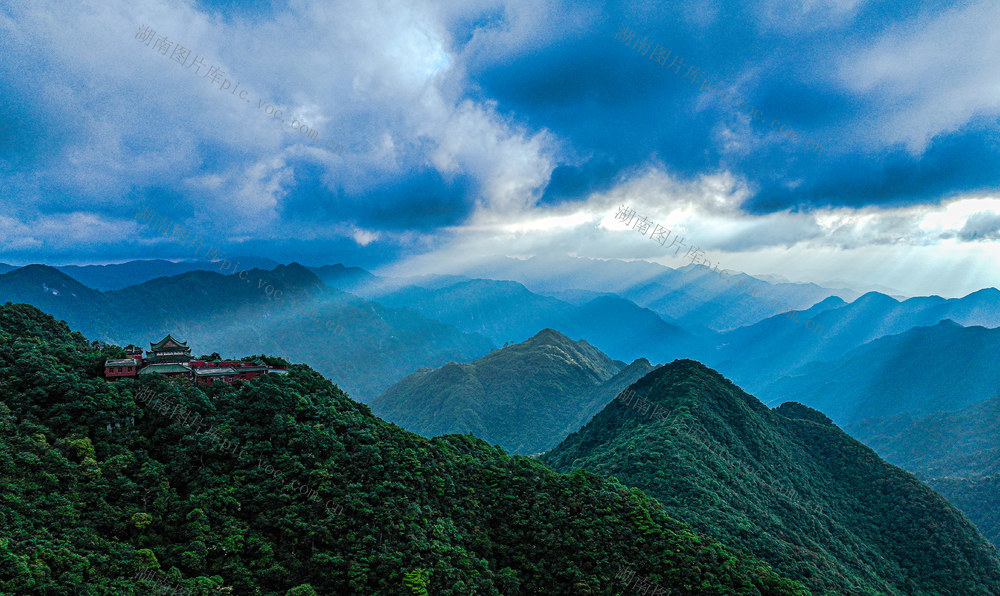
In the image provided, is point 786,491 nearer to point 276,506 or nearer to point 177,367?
point 276,506

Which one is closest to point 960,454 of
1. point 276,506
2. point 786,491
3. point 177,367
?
point 786,491

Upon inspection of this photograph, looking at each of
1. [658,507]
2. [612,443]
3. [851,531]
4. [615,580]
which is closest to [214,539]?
[615,580]

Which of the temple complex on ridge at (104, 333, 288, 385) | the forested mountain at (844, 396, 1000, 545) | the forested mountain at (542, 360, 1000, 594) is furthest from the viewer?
the forested mountain at (844, 396, 1000, 545)

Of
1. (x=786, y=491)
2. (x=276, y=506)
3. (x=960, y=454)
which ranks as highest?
(x=960, y=454)

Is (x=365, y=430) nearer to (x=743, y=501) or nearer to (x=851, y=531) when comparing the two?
(x=743, y=501)

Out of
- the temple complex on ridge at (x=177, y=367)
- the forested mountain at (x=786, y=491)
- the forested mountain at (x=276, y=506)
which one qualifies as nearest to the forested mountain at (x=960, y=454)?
the forested mountain at (x=786, y=491)

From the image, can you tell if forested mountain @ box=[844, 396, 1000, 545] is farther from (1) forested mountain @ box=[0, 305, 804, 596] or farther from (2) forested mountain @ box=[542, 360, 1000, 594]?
(1) forested mountain @ box=[0, 305, 804, 596]

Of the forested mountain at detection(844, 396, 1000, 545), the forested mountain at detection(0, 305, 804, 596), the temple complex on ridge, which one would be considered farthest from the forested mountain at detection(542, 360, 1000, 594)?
the forested mountain at detection(844, 396, 1000, 545)
